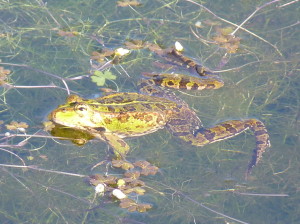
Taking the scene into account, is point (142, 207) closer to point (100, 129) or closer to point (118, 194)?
point (118, 194)

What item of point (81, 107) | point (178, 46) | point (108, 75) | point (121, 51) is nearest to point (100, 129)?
point (81, 107)

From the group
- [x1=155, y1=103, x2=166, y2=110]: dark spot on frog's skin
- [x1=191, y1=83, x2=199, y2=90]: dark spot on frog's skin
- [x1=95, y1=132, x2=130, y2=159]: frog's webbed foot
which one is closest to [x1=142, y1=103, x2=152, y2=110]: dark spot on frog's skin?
[x1=155, y1=103, x2=166, y2=110]: dark spot on frog's skin

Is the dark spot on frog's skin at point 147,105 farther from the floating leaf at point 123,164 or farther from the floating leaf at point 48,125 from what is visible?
the floating leaf at point 48,125

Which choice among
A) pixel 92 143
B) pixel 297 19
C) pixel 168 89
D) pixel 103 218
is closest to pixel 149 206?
pixel 103 218

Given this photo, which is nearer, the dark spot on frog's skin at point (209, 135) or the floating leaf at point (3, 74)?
the dark spot on frog's skin at point (209, 135)

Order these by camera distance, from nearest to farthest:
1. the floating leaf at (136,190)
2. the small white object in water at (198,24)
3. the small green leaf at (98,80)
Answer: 1. the floating leaf at (136,190)
2. the small green leaf at (98,80)
3. the small white object in water at (198,24)

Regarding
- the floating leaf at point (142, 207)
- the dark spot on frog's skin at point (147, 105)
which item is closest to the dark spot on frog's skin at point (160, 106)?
the dark spot on frog's skin at point (147, 105)
